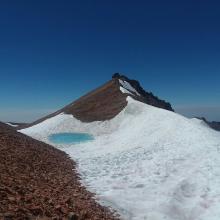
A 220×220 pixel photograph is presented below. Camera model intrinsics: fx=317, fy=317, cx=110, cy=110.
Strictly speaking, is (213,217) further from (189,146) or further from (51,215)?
(189,146)

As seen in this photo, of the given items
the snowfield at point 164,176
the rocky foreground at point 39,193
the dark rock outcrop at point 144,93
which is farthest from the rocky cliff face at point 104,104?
the rocky foreground at point 39,193

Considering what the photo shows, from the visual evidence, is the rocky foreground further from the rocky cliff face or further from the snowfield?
the rocky cliff face

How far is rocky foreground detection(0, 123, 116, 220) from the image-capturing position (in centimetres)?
867

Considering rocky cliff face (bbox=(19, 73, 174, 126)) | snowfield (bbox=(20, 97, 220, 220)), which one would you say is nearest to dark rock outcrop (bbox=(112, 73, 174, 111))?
rocky cliff face (bbox=(19, 73, 174, 126))

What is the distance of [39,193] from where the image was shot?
10.5 m

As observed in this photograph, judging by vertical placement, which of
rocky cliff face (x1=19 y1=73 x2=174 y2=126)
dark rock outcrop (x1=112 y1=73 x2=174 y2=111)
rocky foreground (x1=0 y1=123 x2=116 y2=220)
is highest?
dark rock outcrop (x1=112 y1=73 x2=174 y2=111)

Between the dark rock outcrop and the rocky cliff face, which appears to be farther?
the dark rock outcrop

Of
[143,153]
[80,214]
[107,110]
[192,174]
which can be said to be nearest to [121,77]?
[107,110]

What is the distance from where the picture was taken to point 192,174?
15.4m

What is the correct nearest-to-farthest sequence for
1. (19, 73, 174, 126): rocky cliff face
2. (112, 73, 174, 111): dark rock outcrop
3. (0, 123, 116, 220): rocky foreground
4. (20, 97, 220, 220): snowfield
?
(0, 123, 116, 220): rocky foreground < (20, 97, 220, 220): snowfield < (19, 73, 174, 126): rocky cliff face < (112, 73, 174, 111): dark rock outcrop

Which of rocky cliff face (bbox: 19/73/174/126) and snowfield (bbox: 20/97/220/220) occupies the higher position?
rocky cliff face (bbox: 19/73/174/126)

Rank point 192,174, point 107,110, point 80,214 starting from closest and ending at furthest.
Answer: point 80,214 → point 192,174 → point 107,110

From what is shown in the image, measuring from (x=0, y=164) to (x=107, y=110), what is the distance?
4201cm

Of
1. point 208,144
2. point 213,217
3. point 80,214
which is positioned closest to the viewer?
point 80,214
